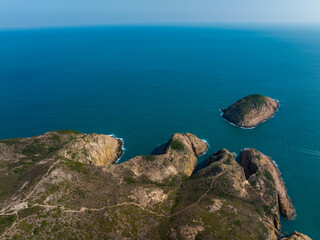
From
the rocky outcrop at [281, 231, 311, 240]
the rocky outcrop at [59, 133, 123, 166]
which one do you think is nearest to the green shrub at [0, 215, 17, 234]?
the rocky outcrop at [59, 133, 123, 166]

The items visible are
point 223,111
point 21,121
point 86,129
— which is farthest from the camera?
point 223,111

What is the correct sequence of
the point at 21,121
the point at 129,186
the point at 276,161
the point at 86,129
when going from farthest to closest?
the point at 21,121 < the point at 86,129 < the point at 276,161 < the point at 129,186

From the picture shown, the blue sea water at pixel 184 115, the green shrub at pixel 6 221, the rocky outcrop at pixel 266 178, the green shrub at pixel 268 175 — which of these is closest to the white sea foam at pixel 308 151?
the blue sea water at pixel 184 115

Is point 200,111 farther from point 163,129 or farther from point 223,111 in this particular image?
point 163,129

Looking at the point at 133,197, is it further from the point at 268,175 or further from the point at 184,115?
the point at 184,115

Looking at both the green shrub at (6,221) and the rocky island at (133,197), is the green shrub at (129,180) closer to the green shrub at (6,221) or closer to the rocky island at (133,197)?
the rocky island at (133,197)

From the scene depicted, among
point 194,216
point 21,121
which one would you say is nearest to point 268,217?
point 194,216

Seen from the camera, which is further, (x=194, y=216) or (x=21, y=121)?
(x=21, y=121)
